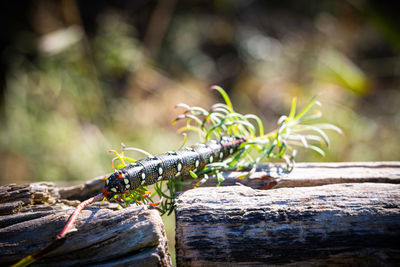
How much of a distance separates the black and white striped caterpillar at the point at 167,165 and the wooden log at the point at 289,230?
277mm

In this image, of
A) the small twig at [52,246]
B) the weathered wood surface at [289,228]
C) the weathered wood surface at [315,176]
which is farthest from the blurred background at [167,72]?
the small twig at [52,246]

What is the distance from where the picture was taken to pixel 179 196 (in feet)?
6.11

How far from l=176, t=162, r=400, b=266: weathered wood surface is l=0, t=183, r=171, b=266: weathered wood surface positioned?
158 mm

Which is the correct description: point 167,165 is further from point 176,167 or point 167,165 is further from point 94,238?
point 94,238

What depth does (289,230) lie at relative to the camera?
1630 mm

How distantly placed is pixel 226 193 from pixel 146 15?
6405 millimetres

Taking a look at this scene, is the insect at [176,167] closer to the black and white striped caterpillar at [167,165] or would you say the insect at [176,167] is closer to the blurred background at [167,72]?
the black and white striped caterpillar at [167,165]

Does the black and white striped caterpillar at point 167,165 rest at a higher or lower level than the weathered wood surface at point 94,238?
higher

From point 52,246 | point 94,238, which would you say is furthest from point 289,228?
point 52,246

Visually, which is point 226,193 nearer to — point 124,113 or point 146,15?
point 124,113

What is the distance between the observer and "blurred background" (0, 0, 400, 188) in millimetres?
4820

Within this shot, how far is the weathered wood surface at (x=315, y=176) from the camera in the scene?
7.06ft

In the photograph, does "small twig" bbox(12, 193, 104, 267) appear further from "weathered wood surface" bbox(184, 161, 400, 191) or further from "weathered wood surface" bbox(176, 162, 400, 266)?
"weathered wood surface" bbox(184, 161, 400, 191)

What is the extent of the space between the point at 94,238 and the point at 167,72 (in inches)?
217
